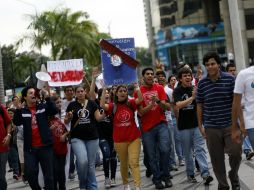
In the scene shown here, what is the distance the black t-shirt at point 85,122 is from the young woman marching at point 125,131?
0.34 meters

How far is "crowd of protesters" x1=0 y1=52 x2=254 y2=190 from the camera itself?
6.96 m

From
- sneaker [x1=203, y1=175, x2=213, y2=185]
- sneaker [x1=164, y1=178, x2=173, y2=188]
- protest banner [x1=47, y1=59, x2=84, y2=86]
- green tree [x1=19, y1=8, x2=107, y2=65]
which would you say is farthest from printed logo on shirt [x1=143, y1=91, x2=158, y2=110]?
green tree [x1=19, y1=8, x2=107, y2=65]

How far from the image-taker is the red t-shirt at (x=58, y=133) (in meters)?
8.20

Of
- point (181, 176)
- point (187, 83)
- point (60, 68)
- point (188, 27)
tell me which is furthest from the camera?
point (188, 27)

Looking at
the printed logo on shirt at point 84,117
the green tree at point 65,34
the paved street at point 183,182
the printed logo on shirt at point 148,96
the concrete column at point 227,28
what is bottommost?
the paved street at point 183,182

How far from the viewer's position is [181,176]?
9719mm

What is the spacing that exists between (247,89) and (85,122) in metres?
2.86

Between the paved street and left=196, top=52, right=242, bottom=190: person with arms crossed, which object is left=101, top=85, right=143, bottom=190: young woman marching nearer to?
the paved street

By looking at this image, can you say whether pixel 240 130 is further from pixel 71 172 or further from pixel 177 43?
pixel 177 43

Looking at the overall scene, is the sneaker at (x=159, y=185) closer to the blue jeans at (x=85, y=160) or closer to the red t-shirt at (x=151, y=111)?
the red t-shirt at (x=151, y=111)

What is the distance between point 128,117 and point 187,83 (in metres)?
1.24

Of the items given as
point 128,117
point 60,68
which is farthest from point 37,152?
point 60,68

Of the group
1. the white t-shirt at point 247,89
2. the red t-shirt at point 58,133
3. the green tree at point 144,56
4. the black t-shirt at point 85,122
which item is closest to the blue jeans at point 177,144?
the black t-shirt at point 85,122

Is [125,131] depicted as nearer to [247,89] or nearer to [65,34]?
[247,89]
